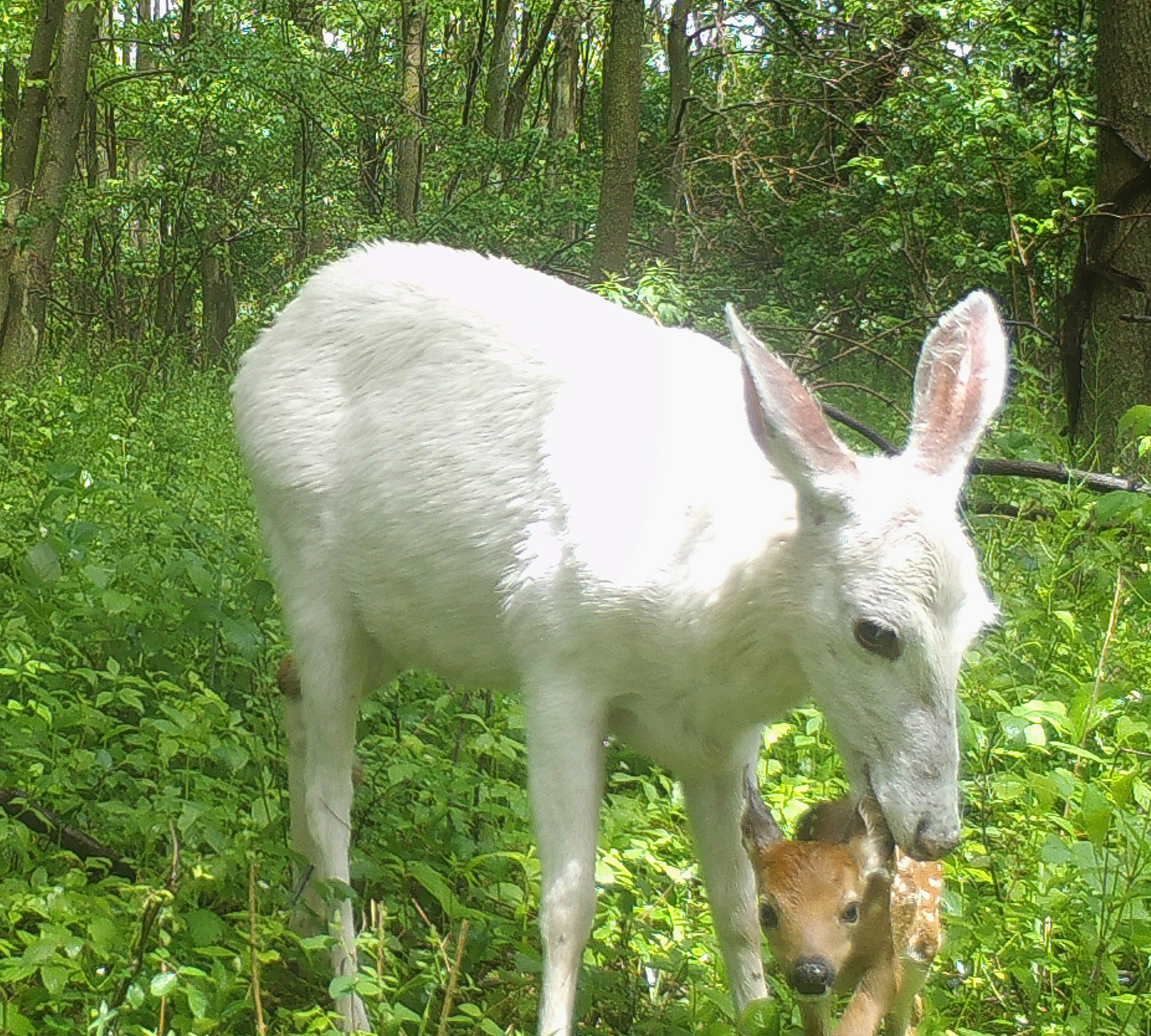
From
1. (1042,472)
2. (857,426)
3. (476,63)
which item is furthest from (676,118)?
(476,63)

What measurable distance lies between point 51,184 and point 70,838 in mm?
9275

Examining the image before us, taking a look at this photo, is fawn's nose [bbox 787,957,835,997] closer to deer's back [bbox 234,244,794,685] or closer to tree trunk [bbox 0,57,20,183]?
deer's back [bbox 234,244,794,685]

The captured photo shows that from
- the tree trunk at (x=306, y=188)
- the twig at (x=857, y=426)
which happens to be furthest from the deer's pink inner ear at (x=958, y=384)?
the tree trunk at (x=306, y=188)

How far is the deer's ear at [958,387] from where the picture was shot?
2725 mm

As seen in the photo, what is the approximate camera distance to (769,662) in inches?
111

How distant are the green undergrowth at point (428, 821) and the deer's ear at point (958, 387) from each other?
783 millimetres

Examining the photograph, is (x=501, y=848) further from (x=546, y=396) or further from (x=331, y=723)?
(x=546, y=396)

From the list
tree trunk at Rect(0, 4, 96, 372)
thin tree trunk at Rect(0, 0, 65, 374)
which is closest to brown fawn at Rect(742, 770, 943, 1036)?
thin tree trunk at Rect(0, 0, 65, 374)

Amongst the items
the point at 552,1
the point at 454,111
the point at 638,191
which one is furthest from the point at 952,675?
the point at 552,1

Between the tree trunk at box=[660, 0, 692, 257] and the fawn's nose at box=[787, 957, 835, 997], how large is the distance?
8.57 metres

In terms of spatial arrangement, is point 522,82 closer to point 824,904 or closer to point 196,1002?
point 824,904

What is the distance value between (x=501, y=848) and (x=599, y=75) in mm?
17740

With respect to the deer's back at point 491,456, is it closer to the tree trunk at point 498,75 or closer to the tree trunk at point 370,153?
the tree trunk at point 370,153

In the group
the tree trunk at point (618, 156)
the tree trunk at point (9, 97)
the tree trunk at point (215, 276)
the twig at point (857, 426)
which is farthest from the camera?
the tree trunk at point (9, 97)
